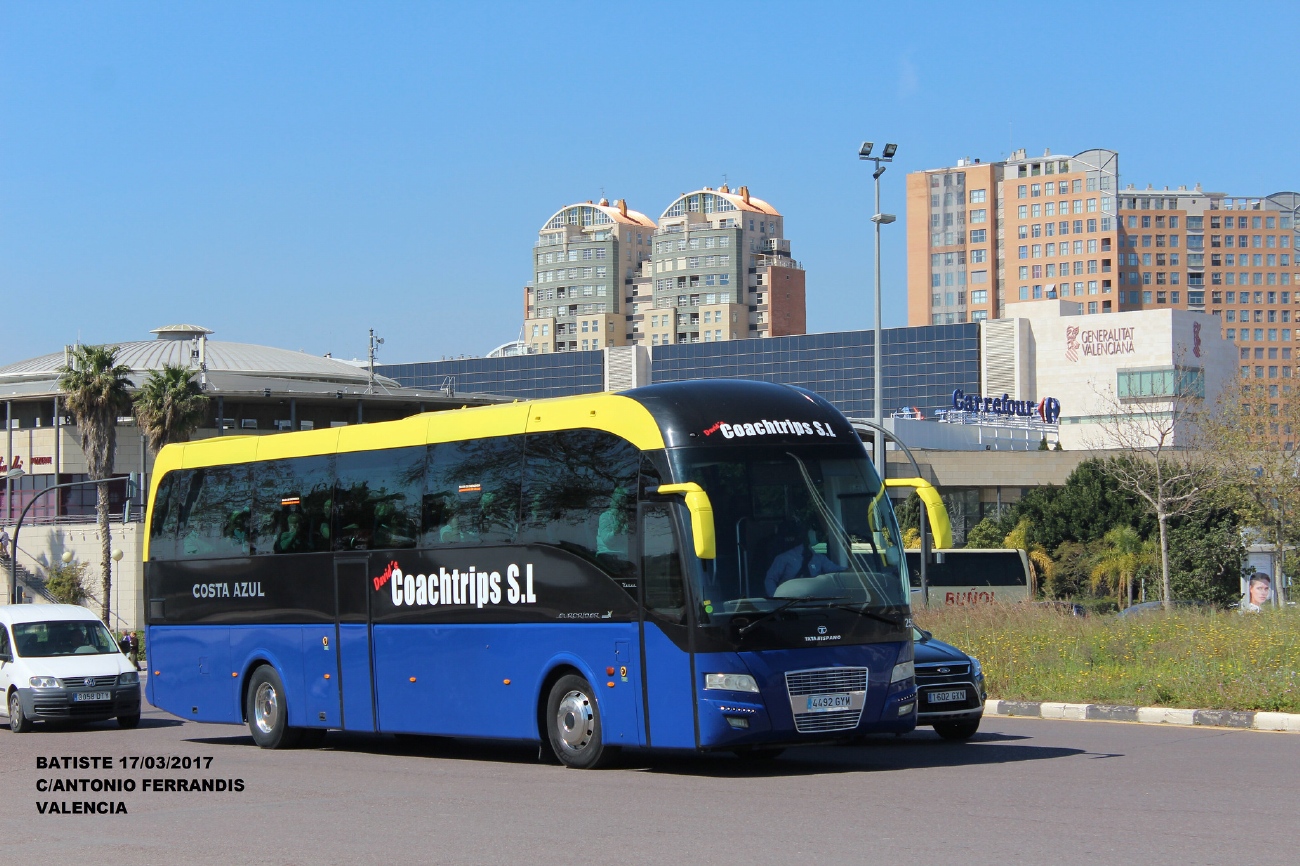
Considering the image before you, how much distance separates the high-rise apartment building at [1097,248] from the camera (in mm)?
176125

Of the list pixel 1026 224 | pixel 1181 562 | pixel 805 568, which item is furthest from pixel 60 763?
pixel 1026 224

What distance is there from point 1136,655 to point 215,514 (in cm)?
1180

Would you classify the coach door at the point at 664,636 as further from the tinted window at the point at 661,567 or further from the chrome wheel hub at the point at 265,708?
the chrome wheel hub at the point at 265,708

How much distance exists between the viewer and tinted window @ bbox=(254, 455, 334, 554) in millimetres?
16312

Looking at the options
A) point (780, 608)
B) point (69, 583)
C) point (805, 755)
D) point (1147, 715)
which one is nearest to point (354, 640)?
point (805, 755)

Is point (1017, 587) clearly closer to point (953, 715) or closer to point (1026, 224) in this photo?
point (953, 715)

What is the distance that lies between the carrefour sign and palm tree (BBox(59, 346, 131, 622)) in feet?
219

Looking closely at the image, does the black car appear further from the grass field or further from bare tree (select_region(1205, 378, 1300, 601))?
bare tree (select_region(1205, 378, 1300, 601))

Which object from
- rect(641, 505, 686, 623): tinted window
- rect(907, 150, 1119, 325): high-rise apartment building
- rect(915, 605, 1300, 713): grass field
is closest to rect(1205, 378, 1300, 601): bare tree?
rect(915, 605, 1300, 713): grass field

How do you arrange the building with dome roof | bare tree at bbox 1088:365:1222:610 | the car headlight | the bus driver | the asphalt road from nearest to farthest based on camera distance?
1. the asphalt road
2. the car headlight
3. the bus driver
4. bare tree at bbox 1088:365:1222:610
5. the building with dome roof

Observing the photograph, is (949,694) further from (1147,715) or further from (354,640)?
(354,640)

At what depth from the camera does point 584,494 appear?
43.5ft

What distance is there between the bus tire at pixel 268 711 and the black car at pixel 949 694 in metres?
7.02

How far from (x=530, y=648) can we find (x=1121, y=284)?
18172 cm
